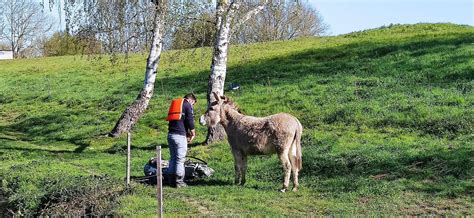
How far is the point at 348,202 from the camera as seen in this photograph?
11.4m

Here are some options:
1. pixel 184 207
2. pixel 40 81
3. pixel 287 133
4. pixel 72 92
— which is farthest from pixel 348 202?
pixel 40 81

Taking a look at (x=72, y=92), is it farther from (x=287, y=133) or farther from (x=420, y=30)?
(x=287, y=133)

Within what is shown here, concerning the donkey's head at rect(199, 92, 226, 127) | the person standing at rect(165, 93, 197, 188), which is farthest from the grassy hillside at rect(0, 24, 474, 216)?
the donkey's head at rect(199, 92, 226, 127)

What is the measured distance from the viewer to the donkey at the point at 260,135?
1252 cm

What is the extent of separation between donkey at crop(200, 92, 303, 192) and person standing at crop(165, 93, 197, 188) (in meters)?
0.39

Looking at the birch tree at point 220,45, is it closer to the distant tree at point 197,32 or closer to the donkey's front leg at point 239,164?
the distant tree at point 197,32

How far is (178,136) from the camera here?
13047mm

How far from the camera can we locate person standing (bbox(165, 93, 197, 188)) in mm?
13016

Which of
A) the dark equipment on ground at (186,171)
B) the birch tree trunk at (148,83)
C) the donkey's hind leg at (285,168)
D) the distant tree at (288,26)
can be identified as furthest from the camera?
the distant tree at (288,26)

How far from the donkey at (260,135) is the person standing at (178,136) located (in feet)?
1.30

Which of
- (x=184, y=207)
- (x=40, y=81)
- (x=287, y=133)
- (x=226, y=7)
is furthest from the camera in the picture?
(x=40, y=81)

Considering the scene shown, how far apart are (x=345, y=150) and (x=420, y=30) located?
20871 millimetres

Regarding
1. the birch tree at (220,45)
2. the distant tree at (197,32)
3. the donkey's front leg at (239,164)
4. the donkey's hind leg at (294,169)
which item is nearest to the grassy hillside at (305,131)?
the donkey's front leg at (239,164)

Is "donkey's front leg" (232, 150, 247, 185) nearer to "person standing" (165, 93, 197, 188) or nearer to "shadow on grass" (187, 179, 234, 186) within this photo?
"shadow on grass" (187, 179, 234, 186)
